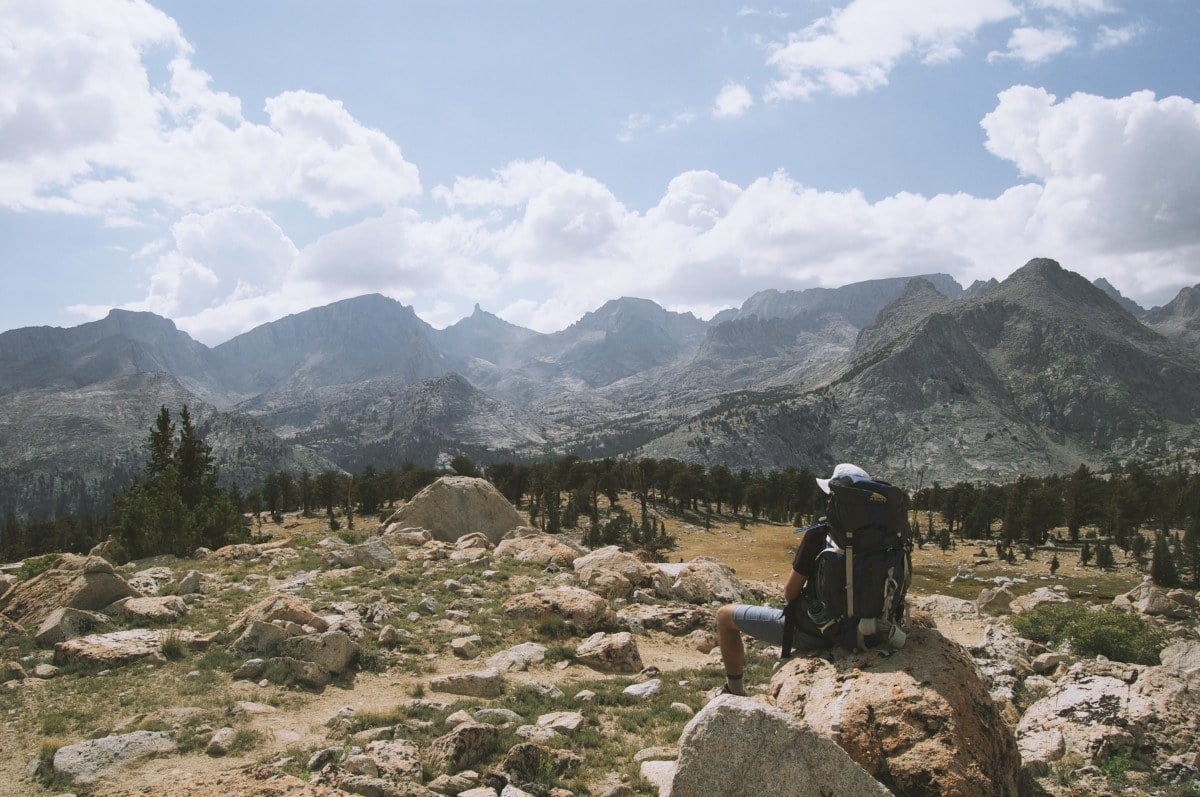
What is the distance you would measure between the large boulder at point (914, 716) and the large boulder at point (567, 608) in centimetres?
1098

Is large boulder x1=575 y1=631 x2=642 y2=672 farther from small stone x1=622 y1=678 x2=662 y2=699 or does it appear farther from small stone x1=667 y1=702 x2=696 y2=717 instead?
small stone x1=667 y1=702 x2=696 y2=717

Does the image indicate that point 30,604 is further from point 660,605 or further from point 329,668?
point 660,605

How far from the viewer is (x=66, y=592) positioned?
15.7 meters

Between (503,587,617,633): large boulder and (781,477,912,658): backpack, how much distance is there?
1151 centimetres

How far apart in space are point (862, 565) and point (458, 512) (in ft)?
106

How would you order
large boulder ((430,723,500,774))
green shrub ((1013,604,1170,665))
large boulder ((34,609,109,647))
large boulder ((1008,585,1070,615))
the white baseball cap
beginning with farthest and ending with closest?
large boulder ((1008,585,1070,615))
green shrub ((1013,604,1170,665))
large boulder ((34,609,109,647))
large boulder ((430,723,500,774))
the white baseball cap

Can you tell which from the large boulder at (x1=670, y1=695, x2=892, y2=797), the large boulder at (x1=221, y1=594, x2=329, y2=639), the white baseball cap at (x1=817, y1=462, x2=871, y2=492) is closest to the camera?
Answer: the large boulder at (x1=670, y1=695, x2=892, y2=797)

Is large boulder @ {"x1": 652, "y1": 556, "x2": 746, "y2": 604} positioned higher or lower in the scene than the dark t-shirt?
lower

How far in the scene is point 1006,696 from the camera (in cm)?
1092

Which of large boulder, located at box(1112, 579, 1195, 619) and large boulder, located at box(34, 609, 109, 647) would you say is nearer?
large boulder, located at box(34, 609, 109, 647)

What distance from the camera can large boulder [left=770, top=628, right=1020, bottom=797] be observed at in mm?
5758

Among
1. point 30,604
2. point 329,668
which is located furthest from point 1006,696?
point 30,604

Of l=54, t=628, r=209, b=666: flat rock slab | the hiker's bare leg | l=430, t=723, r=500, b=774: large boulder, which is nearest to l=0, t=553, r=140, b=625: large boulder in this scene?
l=54, t=628, r=209, b=666: flat rock slab

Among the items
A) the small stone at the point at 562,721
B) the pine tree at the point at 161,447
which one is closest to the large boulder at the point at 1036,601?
the small stone at the point at 562,721
